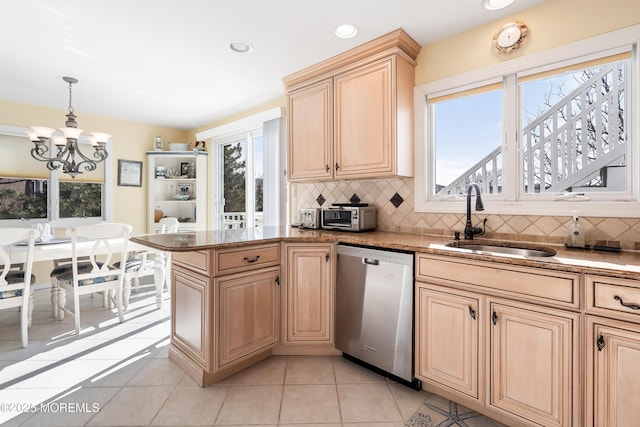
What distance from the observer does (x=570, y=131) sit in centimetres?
194

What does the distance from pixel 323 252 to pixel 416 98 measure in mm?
1431

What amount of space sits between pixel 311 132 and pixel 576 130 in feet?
6.23

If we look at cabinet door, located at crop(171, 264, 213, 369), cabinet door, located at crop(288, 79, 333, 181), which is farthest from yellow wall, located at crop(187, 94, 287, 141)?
cabinet door, located at crop(171, 264, 213, 369)

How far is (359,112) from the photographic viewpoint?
245 cm

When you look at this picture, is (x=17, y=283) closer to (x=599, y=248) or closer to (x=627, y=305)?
(x=627, y=305)

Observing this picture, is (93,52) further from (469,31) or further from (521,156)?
(521,156)

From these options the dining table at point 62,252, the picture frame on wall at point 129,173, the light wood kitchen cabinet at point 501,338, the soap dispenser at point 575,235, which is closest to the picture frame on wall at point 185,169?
the picture frame on wall at point 129,173

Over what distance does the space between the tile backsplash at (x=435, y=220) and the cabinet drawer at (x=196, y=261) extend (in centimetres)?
147

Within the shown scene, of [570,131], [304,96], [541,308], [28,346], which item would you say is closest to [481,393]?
[541,308]

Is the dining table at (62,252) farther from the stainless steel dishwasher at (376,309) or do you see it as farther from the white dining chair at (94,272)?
the stainless steel dishwasher at (376,309)

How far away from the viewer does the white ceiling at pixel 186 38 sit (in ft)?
6.54

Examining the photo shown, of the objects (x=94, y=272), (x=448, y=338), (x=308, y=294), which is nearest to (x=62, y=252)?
(x=94, y=272)

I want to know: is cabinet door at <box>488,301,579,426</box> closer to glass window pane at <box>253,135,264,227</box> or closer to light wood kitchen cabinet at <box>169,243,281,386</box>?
light wood kitchen cabinet at <box>169,243,281,386</box>

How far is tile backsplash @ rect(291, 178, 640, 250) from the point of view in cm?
174
